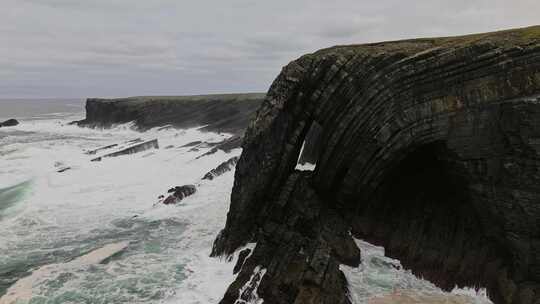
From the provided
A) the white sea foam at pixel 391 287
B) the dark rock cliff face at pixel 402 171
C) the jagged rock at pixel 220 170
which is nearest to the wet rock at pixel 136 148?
the jagged rock at pixel 220 170

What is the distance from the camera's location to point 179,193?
37219 mm

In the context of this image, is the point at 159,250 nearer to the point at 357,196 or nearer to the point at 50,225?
the point at 50,225

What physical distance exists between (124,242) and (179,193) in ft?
32.3

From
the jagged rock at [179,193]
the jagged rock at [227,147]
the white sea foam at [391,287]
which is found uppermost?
the jagged rock at [227,147]

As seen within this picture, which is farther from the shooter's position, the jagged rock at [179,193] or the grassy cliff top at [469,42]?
the jagged rock at [179,193]

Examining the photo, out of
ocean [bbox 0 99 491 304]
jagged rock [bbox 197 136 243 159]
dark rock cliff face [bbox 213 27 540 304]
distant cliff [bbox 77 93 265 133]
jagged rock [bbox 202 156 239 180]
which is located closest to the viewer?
dark rock cliff face [bbox 213 27 540 304]

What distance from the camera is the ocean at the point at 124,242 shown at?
20.4 metres

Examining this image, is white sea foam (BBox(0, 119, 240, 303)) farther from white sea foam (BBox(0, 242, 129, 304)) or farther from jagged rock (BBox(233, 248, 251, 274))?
jagged rock (BBox(233, 248, 251, 274))

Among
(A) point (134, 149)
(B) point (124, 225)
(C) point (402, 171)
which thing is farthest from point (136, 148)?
(C) point (402, 171)

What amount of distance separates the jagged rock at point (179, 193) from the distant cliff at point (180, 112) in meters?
40.5

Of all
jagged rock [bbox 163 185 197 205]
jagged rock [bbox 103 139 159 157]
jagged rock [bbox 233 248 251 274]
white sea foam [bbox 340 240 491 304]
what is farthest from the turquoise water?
white sea foam [bbox 340 240 491 304]

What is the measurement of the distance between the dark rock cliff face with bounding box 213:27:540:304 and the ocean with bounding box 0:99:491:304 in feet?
5.30

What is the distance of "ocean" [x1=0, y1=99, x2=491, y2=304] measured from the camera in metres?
20.4

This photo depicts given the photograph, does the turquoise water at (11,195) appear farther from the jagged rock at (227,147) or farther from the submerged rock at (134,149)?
the jagged rock at (227,147)
